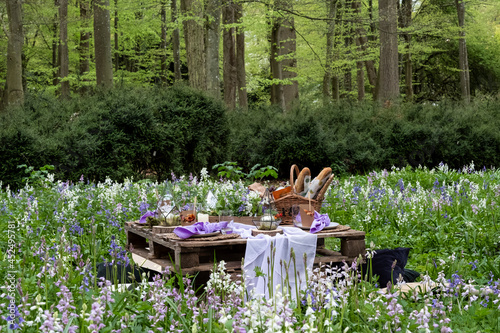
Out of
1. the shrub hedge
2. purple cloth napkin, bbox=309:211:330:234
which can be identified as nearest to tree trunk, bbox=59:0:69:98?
the shrub hedge

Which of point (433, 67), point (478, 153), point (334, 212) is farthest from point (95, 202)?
point (433, 67)

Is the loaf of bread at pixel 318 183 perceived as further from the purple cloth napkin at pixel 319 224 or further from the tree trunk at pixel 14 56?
the tree trunk at pixel 14 56

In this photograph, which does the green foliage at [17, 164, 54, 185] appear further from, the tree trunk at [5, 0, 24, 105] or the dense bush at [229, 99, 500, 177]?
the tree trunk at [5, 0, 24, 105]

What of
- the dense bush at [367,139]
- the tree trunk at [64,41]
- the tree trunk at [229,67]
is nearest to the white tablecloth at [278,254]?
the dense bush at [367,139]

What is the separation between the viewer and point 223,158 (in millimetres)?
12953

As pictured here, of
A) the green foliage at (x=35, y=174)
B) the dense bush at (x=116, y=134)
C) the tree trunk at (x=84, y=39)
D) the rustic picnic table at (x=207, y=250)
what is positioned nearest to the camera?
the rustic picnic table at (x=207, y=250)

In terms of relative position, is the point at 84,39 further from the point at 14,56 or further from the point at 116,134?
the point at 116,134

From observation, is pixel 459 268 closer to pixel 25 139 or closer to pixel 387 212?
pixel 387 212

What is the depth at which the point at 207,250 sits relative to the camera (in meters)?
4.29

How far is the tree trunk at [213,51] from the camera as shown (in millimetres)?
15602

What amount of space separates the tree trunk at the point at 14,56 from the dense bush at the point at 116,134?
476 centimetres

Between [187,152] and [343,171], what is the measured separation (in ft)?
12.7

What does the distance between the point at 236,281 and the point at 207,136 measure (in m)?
8.98

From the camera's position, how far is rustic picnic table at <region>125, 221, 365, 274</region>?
13.0ft
